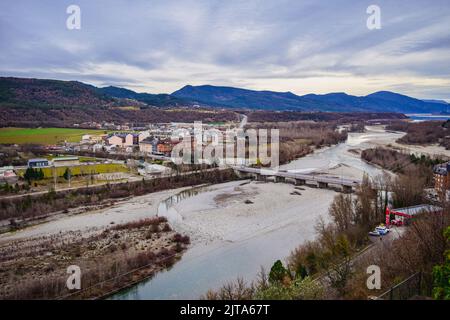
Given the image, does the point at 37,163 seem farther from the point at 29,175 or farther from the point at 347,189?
the point at 347,189

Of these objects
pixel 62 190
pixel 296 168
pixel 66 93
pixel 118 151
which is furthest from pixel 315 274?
pixel 66 93

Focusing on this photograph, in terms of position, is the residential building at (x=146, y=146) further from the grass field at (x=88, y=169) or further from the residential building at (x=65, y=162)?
the residential building at (x=65, y=162)

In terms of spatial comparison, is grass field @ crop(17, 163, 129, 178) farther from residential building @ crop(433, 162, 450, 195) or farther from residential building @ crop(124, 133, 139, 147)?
residential building @ crop(433, 162, 450, 195)

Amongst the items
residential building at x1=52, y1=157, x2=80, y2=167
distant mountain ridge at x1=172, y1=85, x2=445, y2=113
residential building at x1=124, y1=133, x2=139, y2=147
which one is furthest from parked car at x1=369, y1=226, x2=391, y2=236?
distant mountain ridge at x1=172, y1=85, x2=445, y2=113

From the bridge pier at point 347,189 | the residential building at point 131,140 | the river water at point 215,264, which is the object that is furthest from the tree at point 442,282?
the residential building at point 131,140
